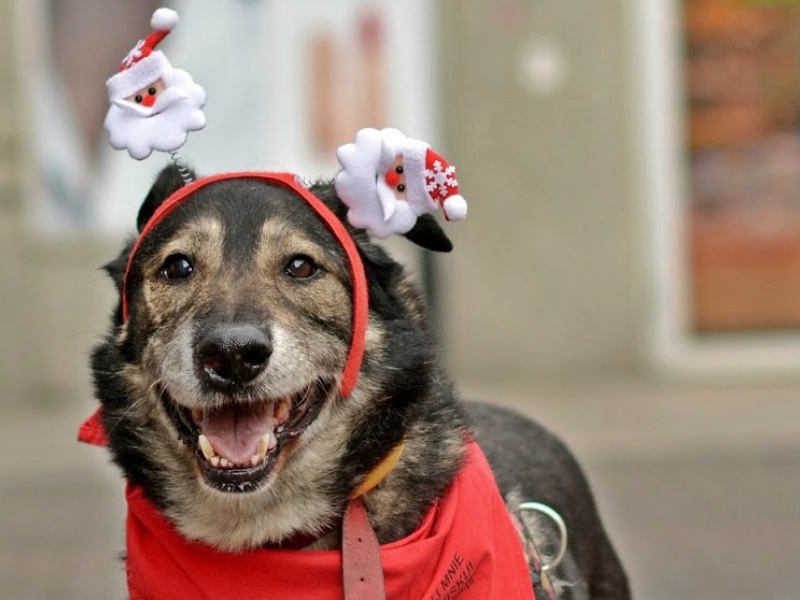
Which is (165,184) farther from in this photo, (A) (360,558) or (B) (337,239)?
(A) (360,558)

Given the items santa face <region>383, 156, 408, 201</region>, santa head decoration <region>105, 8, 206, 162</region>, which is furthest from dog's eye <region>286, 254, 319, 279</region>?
santa head decoration <region>105, 8, 206, 162</region>

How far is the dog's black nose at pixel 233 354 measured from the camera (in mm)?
3404

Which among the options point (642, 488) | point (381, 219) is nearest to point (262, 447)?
point (381, 219)

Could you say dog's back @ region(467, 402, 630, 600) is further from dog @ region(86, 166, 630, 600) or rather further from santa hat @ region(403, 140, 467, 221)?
santa hat @ region(403, 140, 467, 221)

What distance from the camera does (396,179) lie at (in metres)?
3.64

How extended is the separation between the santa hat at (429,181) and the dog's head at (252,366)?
21cm

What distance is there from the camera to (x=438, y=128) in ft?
39.3

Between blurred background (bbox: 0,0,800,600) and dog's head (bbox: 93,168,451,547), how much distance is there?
7843 mm

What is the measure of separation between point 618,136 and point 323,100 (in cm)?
230

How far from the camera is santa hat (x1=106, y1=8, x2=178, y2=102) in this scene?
12.2ft

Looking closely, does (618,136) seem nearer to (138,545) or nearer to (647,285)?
(647,285)

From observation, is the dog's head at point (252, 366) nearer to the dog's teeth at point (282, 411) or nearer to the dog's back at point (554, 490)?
the dog's teeth at point (282, 411)

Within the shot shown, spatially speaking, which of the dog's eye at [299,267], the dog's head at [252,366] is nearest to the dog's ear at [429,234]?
the dog's head at [252,366]

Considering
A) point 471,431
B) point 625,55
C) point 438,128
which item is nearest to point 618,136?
point 625,55
